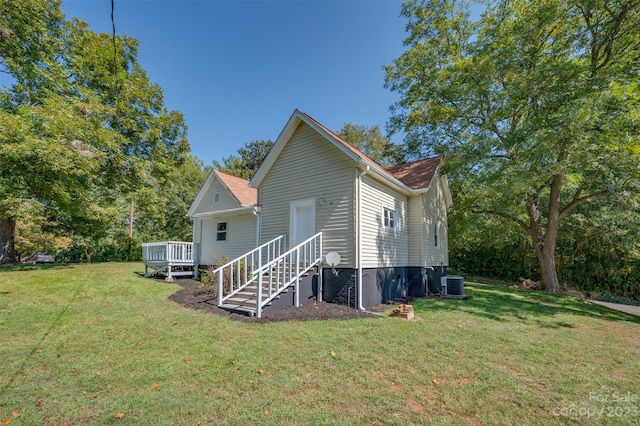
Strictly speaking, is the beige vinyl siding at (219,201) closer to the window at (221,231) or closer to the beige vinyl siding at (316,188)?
the window at (221,231)

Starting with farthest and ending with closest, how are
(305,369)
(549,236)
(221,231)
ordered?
(221,231)
(549,236)
(305,369)

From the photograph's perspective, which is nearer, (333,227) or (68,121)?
(333,227)

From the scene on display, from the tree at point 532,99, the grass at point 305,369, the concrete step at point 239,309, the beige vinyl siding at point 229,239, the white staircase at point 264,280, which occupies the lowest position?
the grass at point 305,369

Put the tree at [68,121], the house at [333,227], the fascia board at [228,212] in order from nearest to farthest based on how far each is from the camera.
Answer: the house at [333,227] → the tree at [68,121] → the fascia board at [228,212]

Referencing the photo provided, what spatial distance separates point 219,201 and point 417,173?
409 inches

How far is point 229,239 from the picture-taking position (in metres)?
13.9

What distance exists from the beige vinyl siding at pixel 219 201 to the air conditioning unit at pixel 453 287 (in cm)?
1009

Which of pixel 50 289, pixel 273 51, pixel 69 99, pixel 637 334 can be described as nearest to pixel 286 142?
pixel 273 51

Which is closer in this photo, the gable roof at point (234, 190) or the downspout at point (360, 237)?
the downspout at point (360, 237)

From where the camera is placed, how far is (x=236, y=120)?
65.1ft

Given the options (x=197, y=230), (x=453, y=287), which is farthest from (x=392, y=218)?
(x=197, y=230)

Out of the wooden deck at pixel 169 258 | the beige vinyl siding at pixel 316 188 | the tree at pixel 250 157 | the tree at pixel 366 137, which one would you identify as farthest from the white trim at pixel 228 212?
the tree at pixel 366 137

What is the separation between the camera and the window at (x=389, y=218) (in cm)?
995

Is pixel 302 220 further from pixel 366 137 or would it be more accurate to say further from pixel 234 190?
pixel 366 137
